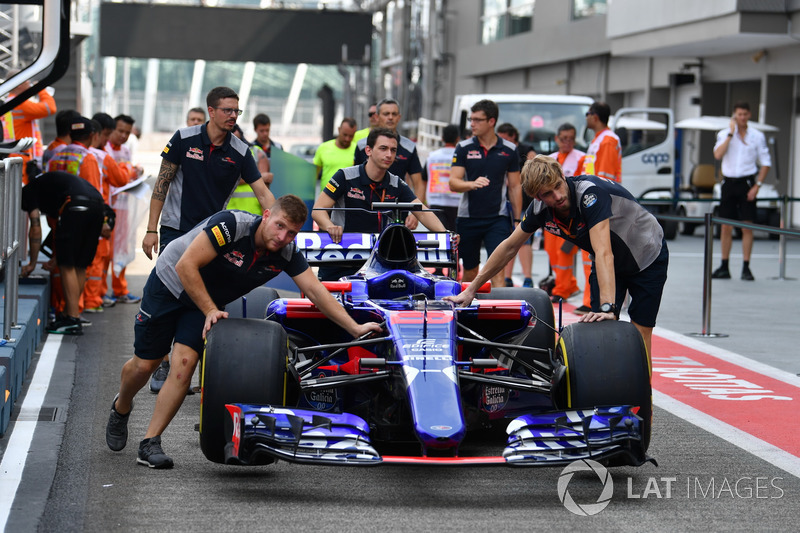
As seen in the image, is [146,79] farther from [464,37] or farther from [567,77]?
[567,77]

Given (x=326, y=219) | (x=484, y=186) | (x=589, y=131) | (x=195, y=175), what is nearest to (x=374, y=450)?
(x=195, y=175)

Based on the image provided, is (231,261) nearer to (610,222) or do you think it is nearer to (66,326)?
(610,222)

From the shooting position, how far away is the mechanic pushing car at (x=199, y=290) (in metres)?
5.66

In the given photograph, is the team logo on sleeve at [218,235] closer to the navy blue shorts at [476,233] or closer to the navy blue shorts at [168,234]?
the navy blue shorts at [168,234]

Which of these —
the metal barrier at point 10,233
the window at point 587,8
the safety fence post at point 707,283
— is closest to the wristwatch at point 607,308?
the metal barrier at point 10,233

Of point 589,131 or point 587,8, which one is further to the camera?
point 587,8

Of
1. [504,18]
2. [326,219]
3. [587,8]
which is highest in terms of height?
[504,18]

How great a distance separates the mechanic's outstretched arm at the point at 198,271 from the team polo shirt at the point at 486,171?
4.75 meters

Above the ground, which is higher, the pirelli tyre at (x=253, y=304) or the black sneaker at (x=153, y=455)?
the pirelli tyre at (x=253, y=304)

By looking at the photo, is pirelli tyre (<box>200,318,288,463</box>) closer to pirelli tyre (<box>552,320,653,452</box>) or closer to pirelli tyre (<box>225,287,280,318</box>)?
pirelli tyre (<box>552,320,653,452</box>)

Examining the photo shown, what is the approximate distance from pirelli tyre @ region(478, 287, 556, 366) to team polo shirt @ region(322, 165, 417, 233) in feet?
4.19

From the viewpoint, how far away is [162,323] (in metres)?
6.02

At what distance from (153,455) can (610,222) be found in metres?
2.75

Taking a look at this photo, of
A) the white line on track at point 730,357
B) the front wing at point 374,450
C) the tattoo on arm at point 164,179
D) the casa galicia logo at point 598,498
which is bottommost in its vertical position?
the casa galicia logo at point 598,498
